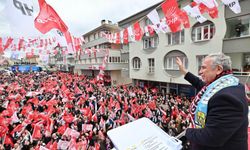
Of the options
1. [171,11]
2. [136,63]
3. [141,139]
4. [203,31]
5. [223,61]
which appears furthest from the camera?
[136,63]

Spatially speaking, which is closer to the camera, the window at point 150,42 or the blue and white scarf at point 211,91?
the blue and white scarf at point 211,91

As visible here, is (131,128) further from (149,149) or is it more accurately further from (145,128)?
(149,149)

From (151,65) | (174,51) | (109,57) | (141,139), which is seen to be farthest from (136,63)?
(141,139)

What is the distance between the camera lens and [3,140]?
575 cm

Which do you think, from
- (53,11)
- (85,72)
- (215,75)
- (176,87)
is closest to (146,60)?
(176,87)

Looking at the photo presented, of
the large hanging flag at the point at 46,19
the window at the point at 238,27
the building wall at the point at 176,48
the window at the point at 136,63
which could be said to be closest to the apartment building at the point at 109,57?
the window at the point at 136,63

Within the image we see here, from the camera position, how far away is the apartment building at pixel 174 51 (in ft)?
39.1

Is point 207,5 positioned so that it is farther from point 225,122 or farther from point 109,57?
point 109,57

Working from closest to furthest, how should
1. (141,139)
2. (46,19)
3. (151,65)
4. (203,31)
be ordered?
(141,139) < (46,19) < (203,31) < (151,65)

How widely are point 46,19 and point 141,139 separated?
5895mm

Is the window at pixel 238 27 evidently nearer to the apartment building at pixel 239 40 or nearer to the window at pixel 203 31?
the apartment building at pixel 239 40

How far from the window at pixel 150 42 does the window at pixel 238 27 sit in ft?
23.9

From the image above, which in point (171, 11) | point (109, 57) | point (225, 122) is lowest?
point (225, 122)

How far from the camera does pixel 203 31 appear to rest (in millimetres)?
12805
